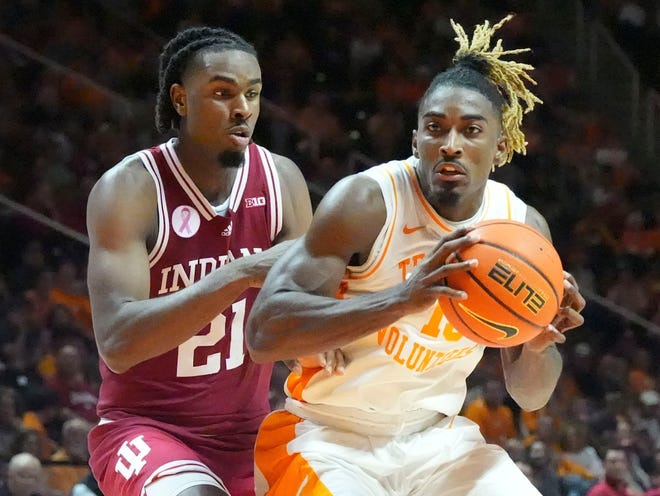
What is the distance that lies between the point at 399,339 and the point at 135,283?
2.77 feet

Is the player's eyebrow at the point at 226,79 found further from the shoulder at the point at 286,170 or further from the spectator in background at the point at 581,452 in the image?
the spectator in background at the point at 581,452

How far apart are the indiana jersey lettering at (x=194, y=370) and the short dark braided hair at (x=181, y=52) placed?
8.4 inches

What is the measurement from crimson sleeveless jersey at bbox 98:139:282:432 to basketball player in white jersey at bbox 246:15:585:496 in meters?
0.34

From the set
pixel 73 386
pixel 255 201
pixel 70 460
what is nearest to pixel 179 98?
pixel 255 201

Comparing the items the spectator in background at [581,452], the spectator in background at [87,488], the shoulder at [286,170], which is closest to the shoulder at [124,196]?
the shoulder at [286,170]

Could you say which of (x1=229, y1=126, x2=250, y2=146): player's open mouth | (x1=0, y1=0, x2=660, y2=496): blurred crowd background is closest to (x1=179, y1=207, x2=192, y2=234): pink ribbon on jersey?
(x1=229, y1=126, x2=250, y2=146): player's open mouth

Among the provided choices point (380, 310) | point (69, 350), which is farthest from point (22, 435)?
point (380, 310)

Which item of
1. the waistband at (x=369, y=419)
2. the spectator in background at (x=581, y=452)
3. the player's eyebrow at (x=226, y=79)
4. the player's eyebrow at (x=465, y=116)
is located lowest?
the spectator in background at (x=581, y=452)

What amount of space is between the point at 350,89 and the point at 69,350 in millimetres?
4040

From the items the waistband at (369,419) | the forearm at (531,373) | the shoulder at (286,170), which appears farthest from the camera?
the shoulder at (286,170)

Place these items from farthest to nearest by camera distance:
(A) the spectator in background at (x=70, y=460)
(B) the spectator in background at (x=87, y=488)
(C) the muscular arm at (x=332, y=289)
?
(A) the spectator in background at (x=70, y=460) → (B) the spectator in background at (x=87, y=488) → (C) the muscular arm at (x=332, y=289)

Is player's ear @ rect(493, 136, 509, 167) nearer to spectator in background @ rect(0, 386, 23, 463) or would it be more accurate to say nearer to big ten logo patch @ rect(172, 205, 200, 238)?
big ten logo patch @ rect(172, 205, 200, 238)

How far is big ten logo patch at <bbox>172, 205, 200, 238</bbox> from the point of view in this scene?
12.0 feet

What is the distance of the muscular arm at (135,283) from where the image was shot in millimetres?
3318
